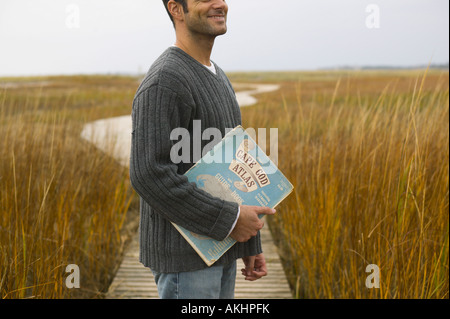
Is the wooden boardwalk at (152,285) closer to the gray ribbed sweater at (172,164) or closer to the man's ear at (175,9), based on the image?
the gray ribbed sweater at (172,164)

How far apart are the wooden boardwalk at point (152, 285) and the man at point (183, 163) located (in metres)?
1.33

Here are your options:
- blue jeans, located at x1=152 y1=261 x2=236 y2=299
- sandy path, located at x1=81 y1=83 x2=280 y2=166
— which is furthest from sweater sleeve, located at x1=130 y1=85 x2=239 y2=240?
sandy path, located at x1=81 y1=83 x2=280 y2=166

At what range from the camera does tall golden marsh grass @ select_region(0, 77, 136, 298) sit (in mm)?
1731

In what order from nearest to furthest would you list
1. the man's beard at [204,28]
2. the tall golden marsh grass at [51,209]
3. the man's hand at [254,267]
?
the man's beard at [204,28]
the man's hand at [254,267]
the tall golden marsh grass at [51,209]

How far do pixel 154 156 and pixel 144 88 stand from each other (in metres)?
0.17

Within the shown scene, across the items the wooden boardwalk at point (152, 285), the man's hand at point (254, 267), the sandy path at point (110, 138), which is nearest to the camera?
the man's hand at point (254, 267)

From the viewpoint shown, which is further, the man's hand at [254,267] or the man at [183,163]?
the man's hand at [254,267]

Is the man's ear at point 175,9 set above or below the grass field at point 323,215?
above

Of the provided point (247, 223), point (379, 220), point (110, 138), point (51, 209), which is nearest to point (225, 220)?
point (247, 223)

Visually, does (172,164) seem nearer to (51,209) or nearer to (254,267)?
(254,267)

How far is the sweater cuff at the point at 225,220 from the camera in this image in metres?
1.01

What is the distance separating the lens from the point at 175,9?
1087mm

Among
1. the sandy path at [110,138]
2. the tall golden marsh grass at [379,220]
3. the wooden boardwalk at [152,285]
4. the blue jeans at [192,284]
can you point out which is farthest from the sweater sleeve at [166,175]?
the sandy path at [110,138]

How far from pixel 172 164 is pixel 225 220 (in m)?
0.18
